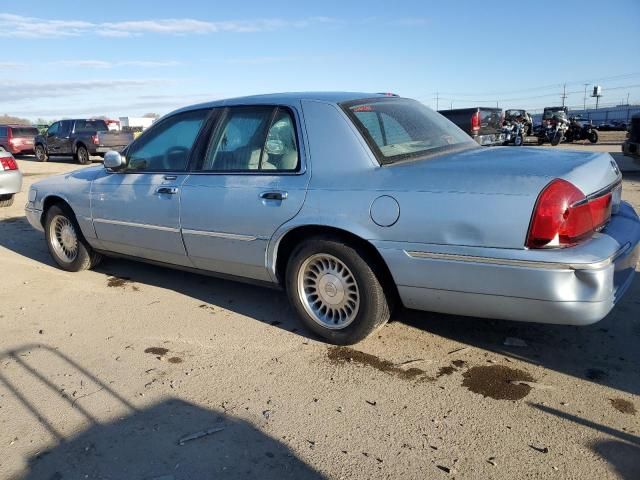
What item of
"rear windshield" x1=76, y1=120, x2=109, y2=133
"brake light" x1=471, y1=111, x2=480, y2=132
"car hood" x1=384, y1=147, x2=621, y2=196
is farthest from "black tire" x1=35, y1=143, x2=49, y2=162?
"car hood" x1=384, y1=147, x2=621, y2=196

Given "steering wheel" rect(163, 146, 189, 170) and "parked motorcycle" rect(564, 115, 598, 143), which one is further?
"parked motorcycle" rect(564, 115, 598, 143)

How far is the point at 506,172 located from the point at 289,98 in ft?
5.48

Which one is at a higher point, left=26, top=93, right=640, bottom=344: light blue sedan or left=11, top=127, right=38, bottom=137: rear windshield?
left=11, top=127, right=38, bottom=137: rear windshield

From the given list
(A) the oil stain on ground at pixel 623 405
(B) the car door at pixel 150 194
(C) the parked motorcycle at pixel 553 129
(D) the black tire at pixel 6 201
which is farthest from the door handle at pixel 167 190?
(C) the parked motorcycle at pixel 553 129

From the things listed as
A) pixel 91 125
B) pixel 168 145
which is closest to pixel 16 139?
pixel 91 125

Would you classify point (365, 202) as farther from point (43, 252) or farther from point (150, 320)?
point (43, 252)

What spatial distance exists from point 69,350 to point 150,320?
65 centimetres

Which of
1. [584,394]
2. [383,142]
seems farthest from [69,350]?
[584,394]

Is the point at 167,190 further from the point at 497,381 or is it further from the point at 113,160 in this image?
the point at 497,381

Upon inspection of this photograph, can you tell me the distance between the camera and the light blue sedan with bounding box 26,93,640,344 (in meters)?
2.80

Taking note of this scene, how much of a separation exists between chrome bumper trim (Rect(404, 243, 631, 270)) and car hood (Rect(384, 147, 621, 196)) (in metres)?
0.35

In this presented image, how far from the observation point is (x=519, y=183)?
2.81 m

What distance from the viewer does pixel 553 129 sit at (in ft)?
81.2

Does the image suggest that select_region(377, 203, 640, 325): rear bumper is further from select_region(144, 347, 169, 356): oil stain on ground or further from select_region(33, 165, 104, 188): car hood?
select_region(33, 165, 104, 188): car hood
